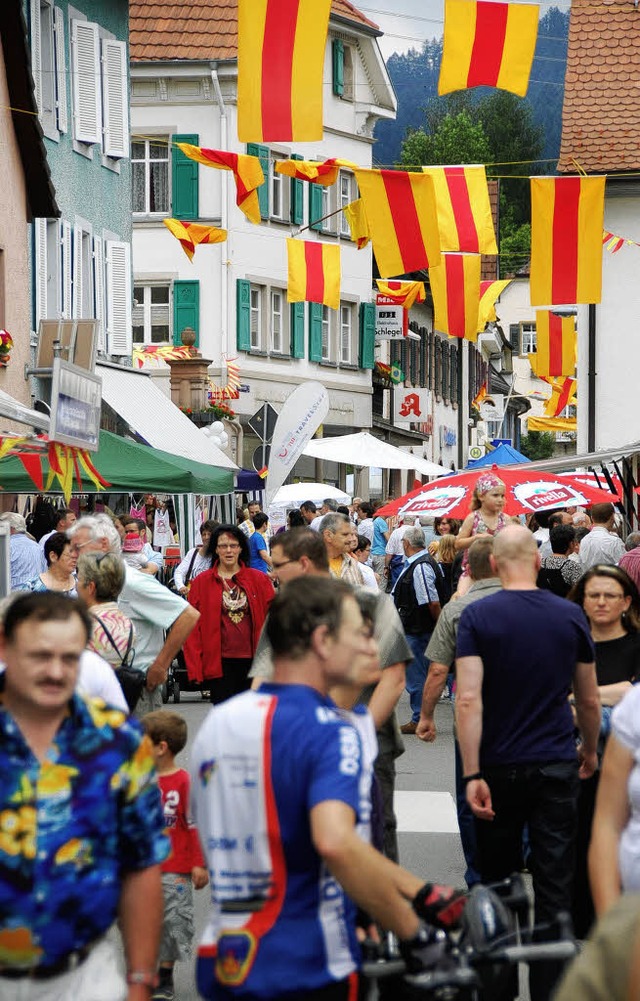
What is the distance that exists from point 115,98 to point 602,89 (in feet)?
34.1

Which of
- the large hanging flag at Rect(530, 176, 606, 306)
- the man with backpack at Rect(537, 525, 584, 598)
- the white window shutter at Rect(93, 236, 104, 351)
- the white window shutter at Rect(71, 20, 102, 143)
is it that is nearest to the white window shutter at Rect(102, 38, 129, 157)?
the white window shutter at Rect(71, 20, 102, 143)

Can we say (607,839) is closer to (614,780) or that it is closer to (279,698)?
(614,780)

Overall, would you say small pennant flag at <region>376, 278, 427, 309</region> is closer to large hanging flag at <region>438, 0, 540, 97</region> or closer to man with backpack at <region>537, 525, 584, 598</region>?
large hanging flag at <region>438, 0, 540, 97</region>

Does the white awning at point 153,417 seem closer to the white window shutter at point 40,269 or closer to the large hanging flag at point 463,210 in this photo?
the white window shutter at point 40,269

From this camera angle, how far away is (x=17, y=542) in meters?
14.4

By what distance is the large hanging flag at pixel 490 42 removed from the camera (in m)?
15.3

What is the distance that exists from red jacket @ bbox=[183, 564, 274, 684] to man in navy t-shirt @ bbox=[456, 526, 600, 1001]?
446 cm

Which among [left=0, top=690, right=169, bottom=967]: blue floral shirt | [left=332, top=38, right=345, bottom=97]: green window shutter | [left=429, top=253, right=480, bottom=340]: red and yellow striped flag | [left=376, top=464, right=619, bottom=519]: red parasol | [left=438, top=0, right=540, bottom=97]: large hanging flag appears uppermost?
[left=332, top=38, right=345, bottom=97]: green window shutter

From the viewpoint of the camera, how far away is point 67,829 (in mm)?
3918

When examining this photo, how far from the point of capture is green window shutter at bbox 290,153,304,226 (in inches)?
1714

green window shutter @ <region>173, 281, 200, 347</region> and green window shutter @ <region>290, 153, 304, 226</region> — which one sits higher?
green window shutter @ <region>290, 153, 304, 226</region>

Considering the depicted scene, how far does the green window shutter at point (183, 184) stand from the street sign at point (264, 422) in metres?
14.2

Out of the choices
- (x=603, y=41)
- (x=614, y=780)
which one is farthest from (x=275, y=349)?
(x=614, y=780)

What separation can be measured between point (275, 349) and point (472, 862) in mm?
36212
